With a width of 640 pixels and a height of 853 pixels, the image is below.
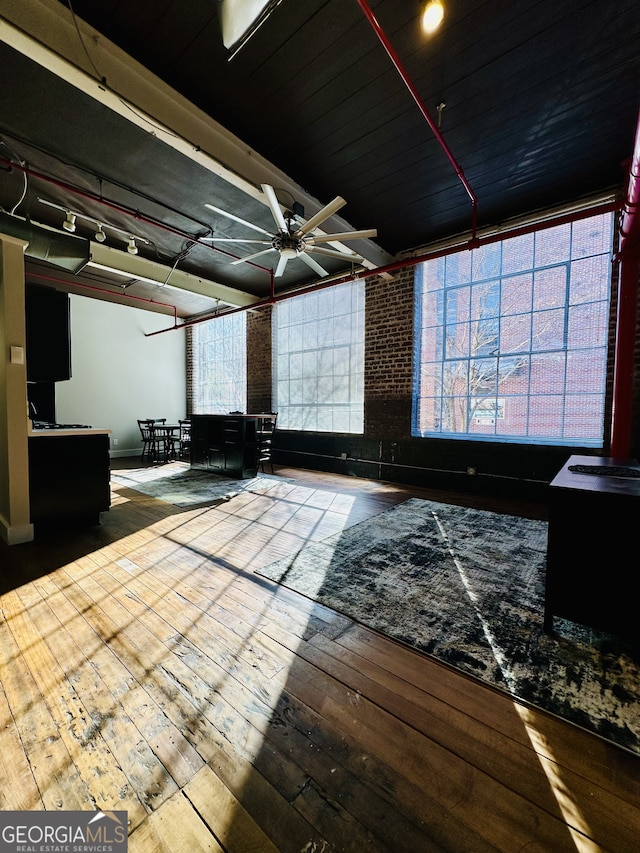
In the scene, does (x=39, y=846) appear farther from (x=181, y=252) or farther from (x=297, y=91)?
(x=181, y=252)

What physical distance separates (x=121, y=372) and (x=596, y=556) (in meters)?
A: 8.78

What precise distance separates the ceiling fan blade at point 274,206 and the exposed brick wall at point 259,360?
421cm

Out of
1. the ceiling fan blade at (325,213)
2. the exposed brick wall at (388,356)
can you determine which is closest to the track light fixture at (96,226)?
the ceiling fan blade at (325,213)

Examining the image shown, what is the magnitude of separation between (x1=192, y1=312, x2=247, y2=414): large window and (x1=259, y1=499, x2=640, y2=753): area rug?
18.6 ft

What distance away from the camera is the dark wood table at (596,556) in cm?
161

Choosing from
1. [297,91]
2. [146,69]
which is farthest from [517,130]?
[146,69]

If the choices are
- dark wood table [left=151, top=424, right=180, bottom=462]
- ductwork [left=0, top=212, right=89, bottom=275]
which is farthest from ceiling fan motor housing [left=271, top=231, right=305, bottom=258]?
dark wood table [left=151, top=424, right=180, bottom=462]

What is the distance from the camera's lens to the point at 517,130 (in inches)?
115

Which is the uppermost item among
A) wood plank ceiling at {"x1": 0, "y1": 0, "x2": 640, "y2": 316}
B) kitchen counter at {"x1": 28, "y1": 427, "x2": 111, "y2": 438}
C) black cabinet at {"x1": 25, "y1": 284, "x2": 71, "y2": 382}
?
wood plank ceiling at {"x1": 0, "y1": 0, "x2": 640, "y2": 316}

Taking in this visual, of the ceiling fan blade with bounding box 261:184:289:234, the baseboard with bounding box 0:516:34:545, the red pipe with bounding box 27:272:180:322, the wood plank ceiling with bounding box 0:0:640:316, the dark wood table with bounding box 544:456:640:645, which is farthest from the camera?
the red pipe with bounding box 27:272:180:322

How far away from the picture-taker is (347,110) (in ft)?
9.02

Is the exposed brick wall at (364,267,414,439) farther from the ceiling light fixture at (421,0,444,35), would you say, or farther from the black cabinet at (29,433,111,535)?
the black cabinet at (29,433,111,535)

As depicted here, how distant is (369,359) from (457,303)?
153 cm

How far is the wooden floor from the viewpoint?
38.1 inches
